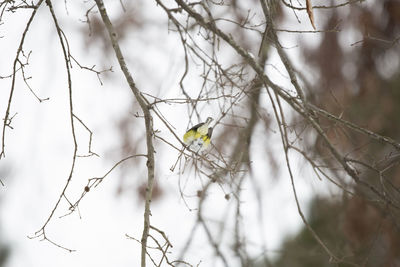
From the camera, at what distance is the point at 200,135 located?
3.14 metres

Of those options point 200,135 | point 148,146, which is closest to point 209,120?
point 200,135

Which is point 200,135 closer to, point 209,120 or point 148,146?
point 209,120

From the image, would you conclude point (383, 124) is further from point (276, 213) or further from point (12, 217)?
point (12, 217)

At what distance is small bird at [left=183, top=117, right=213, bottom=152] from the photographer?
3066 mm

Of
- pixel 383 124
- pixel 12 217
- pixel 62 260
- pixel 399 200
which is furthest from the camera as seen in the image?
pixel 62 260

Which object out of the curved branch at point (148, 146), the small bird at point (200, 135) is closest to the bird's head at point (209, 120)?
the small bird at point (200, 135)

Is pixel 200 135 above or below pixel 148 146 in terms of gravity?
above

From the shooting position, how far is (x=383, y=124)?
6547mm

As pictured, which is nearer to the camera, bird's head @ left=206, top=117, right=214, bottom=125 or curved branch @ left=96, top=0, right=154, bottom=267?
curved branch @ left=96, top=0, right=154, bottom=267

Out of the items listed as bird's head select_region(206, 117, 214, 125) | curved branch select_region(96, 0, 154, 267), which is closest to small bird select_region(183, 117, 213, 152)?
bird's head select_region(206, 117, 214, 125)

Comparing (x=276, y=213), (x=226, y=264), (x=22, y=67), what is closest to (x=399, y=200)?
(x=226, y=264)

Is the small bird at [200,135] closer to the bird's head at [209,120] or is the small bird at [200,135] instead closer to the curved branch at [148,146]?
the bird's head at [209,120]

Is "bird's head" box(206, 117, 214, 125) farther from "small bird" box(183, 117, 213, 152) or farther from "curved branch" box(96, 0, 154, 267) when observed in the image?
"curved branch" box(96, 0, 154, 267)

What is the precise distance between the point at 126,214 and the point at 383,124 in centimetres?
395
